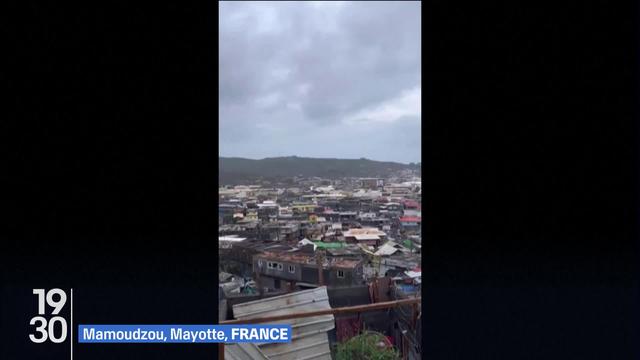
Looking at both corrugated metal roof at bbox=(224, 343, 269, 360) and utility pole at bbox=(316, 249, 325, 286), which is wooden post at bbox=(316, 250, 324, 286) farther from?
corrugated metal roof at bbox=(224, 343, 269, 360)
